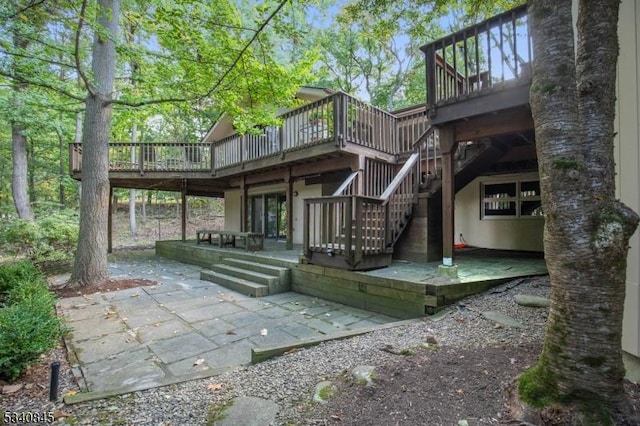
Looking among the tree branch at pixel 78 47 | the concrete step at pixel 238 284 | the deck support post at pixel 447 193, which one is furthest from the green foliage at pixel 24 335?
the deck support post at pixel 447 193

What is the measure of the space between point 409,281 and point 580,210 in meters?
2.99

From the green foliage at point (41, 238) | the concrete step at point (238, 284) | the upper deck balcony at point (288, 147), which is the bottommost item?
the concrete step at point (238, 284)

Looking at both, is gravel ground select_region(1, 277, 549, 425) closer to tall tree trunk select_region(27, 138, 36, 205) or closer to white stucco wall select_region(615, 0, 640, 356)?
white stucco wall select_region(615, 0, 640, 356)

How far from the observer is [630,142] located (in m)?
2.36

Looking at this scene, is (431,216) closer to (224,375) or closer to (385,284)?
(385,284)

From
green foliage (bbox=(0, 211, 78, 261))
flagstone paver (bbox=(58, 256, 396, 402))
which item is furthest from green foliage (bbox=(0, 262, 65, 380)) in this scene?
green foliage (bbox=(0, 211, 78, 261))

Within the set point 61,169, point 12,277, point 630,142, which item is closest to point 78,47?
point 12,277

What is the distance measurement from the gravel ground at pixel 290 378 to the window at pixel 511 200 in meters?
4.44

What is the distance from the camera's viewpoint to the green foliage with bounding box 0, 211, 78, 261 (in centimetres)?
870

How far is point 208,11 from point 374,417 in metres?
7.44

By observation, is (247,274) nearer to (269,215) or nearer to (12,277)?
(12,277)

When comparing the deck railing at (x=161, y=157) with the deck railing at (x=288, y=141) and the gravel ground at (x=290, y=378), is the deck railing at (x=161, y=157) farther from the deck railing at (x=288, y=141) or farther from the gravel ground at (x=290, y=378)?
the gravel ground at (x=290, y=378)

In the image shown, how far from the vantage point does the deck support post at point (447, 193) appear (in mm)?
5058

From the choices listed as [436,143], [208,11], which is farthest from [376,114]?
[208,11]
